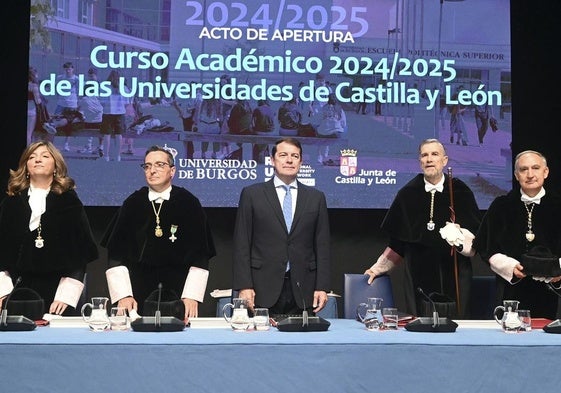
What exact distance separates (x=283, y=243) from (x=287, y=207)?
0.68ft

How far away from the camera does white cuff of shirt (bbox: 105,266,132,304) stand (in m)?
4.45

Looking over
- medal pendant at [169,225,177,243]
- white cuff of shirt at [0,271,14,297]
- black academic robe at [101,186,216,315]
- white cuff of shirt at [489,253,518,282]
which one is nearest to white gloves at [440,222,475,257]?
white cuff of shirt at [489,253,518,282]

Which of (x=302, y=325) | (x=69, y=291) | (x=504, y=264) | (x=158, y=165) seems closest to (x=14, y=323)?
(x=69, y=291)

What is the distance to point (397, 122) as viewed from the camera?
21.5 feet

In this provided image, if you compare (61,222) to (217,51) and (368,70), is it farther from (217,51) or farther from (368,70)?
(368,70)

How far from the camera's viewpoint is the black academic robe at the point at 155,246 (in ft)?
15.4

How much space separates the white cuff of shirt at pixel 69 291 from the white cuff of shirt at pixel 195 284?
1.72ft

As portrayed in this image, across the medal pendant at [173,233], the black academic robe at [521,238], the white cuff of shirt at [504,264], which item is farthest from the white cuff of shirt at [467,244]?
the medal pendant at [173,233]

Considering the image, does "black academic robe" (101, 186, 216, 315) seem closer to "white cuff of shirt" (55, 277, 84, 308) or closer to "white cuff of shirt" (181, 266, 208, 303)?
"white cuff of shirt" (181, 266, 208, 303)

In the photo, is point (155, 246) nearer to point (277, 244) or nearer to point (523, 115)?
point (277, 244)

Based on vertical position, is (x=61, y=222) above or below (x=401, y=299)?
above

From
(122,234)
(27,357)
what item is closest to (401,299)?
(122,234)

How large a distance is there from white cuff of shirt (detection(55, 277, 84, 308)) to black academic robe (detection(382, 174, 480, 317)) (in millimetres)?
1862

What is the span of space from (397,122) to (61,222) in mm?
2805
